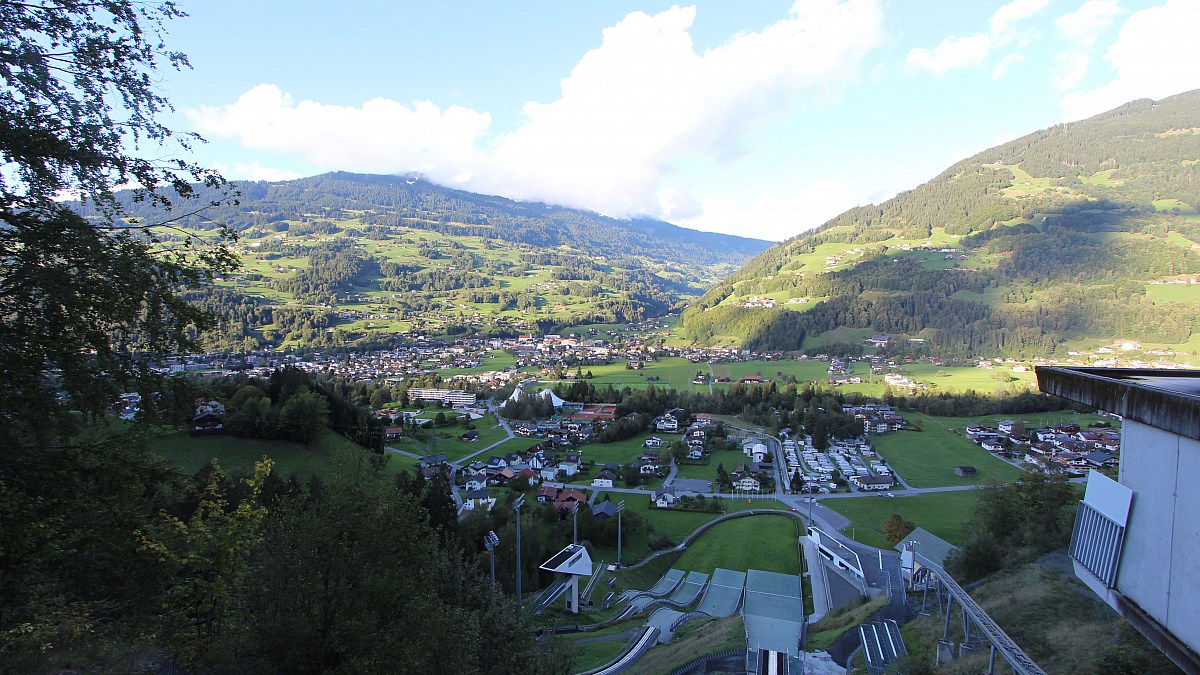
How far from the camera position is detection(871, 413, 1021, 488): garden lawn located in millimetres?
34875

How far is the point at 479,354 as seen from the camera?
87125 millimetres

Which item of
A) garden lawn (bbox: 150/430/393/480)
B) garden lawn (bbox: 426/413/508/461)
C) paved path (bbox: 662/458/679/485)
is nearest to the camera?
garden lawn (bbox: 150/430/393/480)

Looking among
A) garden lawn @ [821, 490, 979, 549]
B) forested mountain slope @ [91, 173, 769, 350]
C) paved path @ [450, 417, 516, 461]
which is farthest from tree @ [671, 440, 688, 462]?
forested mountain slope @ [91, 173, 769, 350]

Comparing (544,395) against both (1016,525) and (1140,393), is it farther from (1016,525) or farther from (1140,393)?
(1140,393)

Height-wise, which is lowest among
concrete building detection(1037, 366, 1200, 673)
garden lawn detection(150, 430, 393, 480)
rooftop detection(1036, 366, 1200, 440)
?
garden lawn detection(150, 430, 393, 480)

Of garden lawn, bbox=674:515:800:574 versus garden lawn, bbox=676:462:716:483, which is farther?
garden lawn, bbox=676:462:716:483

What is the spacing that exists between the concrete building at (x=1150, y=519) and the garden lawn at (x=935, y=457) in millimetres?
33833

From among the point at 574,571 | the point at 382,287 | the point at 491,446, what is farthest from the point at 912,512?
the point at 382,287

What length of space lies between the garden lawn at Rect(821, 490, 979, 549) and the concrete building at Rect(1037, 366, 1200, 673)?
922 inches

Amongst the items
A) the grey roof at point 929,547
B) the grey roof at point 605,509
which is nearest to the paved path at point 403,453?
the grey roof at point 605,509

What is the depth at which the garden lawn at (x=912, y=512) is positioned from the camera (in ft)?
86.5

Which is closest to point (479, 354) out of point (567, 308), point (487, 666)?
point (567, 308)

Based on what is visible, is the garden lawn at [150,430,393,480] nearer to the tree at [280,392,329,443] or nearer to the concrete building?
the tree at [280,392,329,443]

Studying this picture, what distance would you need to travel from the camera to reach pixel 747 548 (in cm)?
2522
